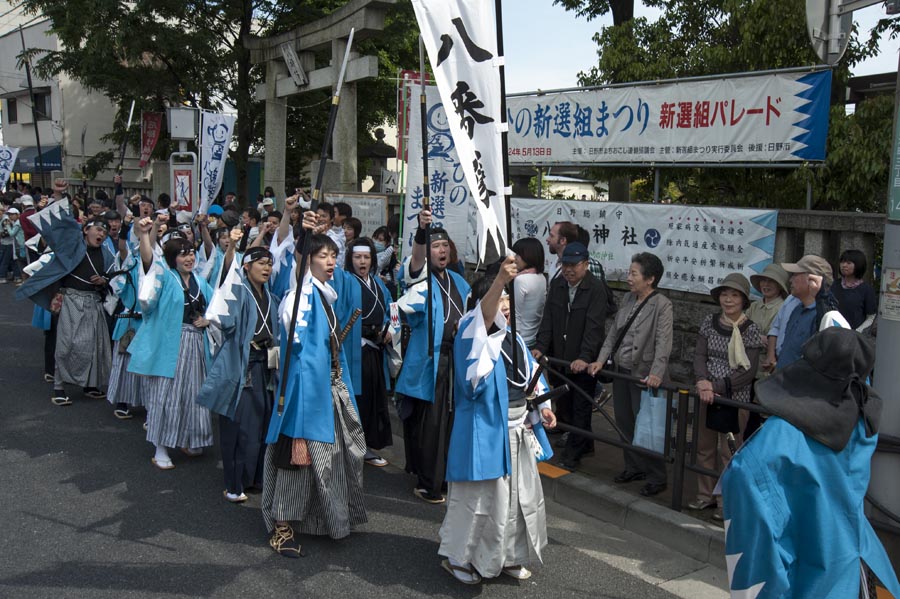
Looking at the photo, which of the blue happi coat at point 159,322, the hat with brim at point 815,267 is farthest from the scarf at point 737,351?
the blue happi coat at point 159,322

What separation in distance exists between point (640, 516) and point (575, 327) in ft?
5.18

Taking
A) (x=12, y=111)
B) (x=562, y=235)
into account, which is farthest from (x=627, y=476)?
(x=12, y=111)

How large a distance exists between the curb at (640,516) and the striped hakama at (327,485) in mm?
1538

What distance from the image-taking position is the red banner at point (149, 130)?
64.6 feet

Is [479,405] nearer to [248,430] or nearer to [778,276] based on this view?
Answer: [248,430]

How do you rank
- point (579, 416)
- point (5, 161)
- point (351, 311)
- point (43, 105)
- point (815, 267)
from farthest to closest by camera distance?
point (43, 105), point (5, 161), point (351, 311), point (579, 416), point (815, 267)

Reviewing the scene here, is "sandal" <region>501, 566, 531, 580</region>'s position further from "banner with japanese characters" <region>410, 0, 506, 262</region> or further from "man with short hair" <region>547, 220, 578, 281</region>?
"man with short hair" <region>547, 220, 578, 281</region>

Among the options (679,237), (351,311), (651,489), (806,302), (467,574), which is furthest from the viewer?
(679,237)

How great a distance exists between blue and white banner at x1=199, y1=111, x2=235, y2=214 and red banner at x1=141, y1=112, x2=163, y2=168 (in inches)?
425

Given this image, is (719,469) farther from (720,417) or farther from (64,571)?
(64,571)

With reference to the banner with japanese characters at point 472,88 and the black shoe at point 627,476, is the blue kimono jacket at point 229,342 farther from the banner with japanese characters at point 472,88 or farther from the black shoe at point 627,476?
the black shoe at point 627,476

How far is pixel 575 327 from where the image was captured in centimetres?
609

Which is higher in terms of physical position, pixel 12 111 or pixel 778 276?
pixel 12 111

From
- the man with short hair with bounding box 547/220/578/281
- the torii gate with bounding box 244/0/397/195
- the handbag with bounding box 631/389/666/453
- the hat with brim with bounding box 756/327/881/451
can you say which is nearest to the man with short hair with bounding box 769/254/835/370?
the handbag with bounding box 631/389/666/453
